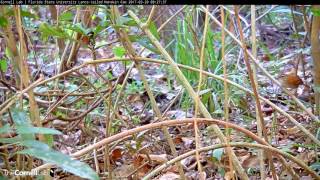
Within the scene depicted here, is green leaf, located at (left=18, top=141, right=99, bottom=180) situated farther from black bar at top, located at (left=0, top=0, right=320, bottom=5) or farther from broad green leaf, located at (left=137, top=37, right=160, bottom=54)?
broad green leaf, located at (left=137, top=37, right=160, bottom=54)

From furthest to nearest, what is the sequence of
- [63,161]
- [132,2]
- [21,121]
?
[132,2], [21,121], [63,161]

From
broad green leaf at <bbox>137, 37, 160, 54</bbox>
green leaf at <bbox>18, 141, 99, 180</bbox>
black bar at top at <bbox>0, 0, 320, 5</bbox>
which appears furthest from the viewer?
broad green leaf at <bbox>137, 37, 160, 54</bbox>

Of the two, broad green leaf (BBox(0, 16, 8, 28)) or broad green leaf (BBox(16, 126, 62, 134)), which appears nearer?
broad green leaf (BBox(16, 126, 62, 134))

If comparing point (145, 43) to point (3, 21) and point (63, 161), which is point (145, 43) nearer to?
point (3, 21)

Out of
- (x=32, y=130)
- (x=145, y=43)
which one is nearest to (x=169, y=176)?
(x=145, y=43)

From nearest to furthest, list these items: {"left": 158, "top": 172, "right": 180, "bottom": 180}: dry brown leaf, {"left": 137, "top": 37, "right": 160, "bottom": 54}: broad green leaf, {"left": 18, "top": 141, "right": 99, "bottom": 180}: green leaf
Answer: {"left": 18, "top": 141, "right": 99, "bottom": 180}: green leaf
{"left": 137, "top": 37, "right": 160, "bottom": 54}: broad green leaf
{"left": 158, "top": 172, "right": 180, "bottom": 180}: dry brown leaf

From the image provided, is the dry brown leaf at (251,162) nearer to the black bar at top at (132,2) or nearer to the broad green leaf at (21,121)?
the black bar at top at (132,2)

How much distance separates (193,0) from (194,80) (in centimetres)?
123

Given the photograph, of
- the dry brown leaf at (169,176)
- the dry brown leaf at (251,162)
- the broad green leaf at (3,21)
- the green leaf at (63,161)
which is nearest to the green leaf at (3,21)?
the broad green leaf at (3,21)

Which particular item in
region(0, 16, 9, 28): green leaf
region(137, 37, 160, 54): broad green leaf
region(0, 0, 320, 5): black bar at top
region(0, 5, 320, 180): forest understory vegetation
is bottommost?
region(0, 5, 320, 180): forest understory vegetation

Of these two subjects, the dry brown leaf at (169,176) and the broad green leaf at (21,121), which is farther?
the dry brown leaf at (169,176)

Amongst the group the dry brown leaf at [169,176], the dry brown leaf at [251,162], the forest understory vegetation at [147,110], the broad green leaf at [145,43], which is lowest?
the dry brown leaf at [169,176]

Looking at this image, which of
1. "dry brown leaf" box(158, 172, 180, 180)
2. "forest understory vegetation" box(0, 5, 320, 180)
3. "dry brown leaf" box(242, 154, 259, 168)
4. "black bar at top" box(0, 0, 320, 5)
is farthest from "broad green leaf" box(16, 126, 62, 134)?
"dry brown leaf" box(242, 154, 259, 168)

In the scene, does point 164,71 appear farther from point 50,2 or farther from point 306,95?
point 50,2
